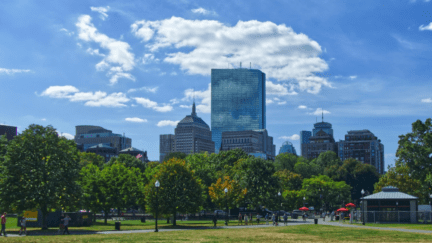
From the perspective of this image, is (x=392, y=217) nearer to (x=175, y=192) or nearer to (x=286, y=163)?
(x=175, y=192)

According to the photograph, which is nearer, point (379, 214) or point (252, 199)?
point (379, 214)

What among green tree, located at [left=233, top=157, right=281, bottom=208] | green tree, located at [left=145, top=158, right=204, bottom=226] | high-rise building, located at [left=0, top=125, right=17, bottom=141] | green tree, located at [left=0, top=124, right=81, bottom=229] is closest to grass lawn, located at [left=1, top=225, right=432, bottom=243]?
green tree, located at [left=0, top=124, right=81, bottom=229]

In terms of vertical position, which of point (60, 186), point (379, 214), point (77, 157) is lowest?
point (379, 214)

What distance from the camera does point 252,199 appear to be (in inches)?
2985

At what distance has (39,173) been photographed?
45031mm

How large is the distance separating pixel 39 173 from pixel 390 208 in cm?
4949

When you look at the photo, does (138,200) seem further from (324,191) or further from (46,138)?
(324,191)

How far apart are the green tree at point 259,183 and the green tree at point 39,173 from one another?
118 feet

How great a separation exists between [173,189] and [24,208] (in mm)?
18731

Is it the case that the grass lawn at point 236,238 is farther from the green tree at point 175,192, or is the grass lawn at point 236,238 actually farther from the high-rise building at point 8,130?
the high-rise building at point 8,130

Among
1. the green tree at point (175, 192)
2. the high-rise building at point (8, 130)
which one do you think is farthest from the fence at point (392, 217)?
the high-rise building at point (8, 130)

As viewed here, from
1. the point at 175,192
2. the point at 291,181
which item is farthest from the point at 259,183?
the point at 291,181

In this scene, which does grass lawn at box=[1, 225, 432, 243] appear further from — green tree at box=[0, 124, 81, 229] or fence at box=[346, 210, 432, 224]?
fence at box=[346, 210, 432, 224]

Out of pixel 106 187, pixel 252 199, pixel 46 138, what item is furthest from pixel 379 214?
pixel 46 138
